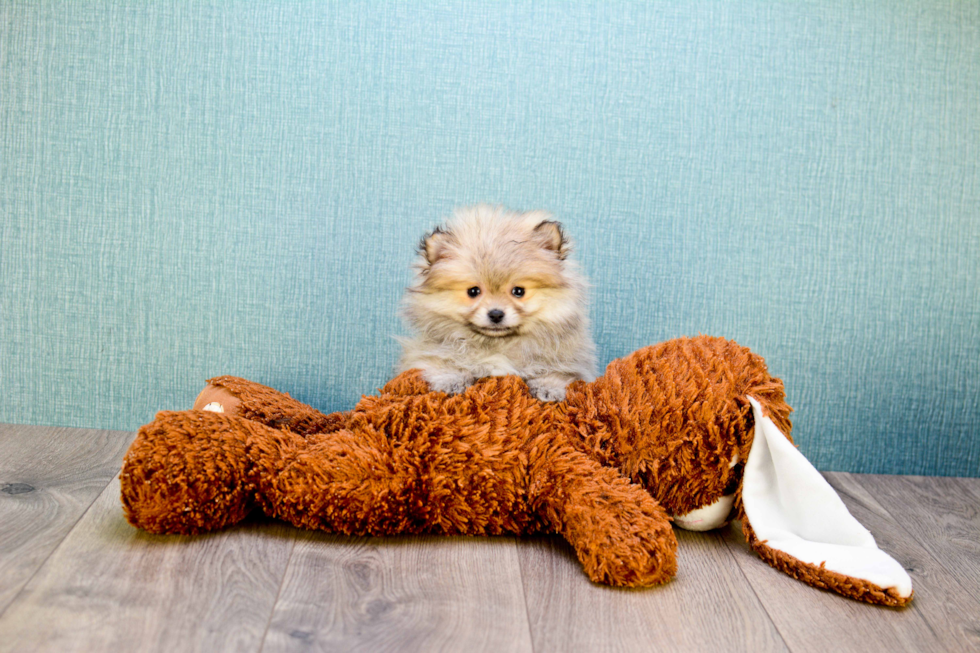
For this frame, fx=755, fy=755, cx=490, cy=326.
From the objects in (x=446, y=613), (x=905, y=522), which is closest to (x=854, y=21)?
(x=905, y=522)

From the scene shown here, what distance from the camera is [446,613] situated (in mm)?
1038

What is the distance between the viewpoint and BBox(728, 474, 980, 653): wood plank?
1.04 meters

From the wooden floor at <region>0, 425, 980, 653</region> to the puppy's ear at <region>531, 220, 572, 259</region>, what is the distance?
0.52 metres

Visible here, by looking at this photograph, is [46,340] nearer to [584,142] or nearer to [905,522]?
[584,142]

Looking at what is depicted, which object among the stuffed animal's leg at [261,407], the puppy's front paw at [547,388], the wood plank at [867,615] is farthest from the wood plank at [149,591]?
the wood plank at [867,615]

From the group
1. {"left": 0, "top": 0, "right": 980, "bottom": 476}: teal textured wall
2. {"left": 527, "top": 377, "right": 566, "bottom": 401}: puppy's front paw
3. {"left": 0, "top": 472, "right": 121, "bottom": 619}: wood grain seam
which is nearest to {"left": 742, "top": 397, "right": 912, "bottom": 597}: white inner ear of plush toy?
{"left": 527, "top": 377, "right": 566, "bottom": 401}: puppy's front paw

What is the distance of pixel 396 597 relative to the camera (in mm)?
1074

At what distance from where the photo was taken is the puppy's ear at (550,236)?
1389 mm

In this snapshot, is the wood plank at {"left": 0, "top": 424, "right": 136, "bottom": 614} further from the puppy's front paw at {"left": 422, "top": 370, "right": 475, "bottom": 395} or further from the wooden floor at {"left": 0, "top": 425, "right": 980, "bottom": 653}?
the puppy's front paw at {"left": 422, "top": 370, "right": 475, "bottom": 395}

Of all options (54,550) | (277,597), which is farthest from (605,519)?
(54,550)

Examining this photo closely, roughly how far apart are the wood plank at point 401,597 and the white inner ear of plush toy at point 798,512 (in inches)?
16.7

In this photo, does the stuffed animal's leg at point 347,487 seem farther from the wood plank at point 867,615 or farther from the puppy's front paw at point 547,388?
the wood plank at point 867,615

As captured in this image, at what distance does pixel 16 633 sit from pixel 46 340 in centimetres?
100

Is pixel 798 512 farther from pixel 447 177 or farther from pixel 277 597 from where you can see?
pixel 447 177
